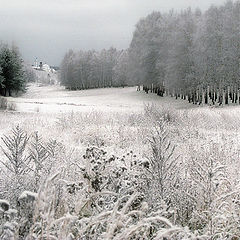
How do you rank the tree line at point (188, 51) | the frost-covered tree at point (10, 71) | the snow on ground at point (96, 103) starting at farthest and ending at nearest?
1. the frost-covered tree at point (10, 71)
2. the tree line at point (188, 51)
3. the snow on ground at point (96, 103)

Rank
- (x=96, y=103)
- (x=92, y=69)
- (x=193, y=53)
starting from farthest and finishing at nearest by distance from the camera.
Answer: (x=92, y=69), (x=96, y=103), (x=193, y=53)

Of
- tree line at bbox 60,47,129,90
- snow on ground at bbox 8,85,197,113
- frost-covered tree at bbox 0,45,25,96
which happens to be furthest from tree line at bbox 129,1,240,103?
tree line at bbox 60,47,129,90

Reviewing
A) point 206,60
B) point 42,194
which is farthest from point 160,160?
point 206,60

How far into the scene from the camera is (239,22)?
3494 centimetres

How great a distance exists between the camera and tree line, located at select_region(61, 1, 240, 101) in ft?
115

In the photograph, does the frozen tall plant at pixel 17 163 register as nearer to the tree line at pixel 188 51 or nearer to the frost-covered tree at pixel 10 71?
the tree line at pixel 188 51

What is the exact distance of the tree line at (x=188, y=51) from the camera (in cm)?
3500

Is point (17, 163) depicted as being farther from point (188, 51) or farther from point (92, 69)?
point (92, 69)

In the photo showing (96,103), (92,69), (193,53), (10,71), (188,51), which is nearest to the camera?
(193,53)

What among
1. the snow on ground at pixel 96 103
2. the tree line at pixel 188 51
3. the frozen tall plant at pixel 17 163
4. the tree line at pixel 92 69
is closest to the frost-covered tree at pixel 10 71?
the snow on ground at pixel 96 103

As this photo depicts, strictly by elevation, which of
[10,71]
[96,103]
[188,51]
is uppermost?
[188,51]

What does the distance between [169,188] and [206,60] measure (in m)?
33.2

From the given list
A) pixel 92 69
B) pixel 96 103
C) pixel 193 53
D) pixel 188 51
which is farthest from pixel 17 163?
pixel 92 69

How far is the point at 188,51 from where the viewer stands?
40.2 meters
